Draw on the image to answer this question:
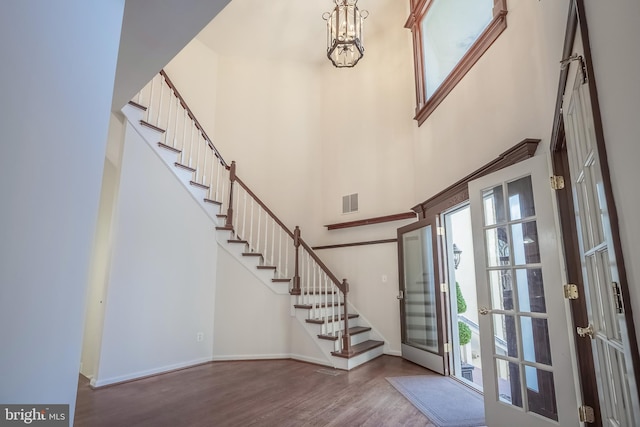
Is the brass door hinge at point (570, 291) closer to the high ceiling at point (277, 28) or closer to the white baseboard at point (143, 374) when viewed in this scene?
the white baseboard at point (143, 374)

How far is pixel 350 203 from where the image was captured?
5953 millimetres

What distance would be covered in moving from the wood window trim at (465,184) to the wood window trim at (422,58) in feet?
3.90

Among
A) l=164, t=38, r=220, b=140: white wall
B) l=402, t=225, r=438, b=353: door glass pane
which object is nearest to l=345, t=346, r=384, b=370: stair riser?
l=402, t=225, r=438, b=353: door glass pane

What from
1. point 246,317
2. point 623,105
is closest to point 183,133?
point 246,317

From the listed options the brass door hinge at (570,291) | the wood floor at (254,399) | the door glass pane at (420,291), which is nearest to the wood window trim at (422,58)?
the door glass pane at (420,291)

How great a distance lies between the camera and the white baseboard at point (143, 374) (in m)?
3.54

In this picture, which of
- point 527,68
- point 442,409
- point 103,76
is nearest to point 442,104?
point 527,68

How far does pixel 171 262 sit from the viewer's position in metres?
4.34

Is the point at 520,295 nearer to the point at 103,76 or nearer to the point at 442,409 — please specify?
the point at 442,409

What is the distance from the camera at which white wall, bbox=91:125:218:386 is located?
12.4 feet

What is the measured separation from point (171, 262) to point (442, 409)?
3536 millimetres

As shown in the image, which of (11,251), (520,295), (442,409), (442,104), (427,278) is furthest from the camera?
(427,278)
